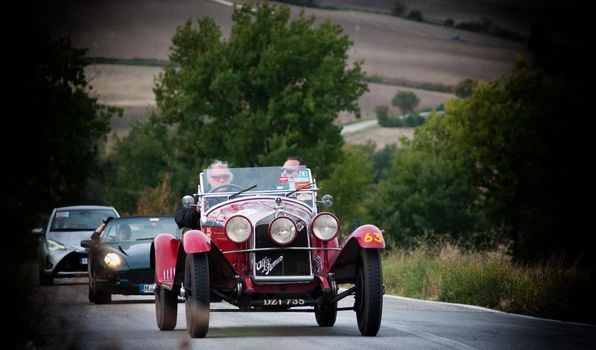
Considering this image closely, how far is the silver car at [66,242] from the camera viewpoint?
25656 millimetres

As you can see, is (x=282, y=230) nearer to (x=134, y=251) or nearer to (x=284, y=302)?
(x=284, y=302)

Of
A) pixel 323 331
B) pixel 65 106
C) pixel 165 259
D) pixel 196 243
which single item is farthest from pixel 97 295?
pixel 65 106

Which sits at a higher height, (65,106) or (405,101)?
(65,106)

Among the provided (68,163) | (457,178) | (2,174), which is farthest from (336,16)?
(2,174)

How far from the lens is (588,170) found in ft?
253

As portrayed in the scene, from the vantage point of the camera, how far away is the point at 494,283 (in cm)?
2022

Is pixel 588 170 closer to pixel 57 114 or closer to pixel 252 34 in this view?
pixel 252 34

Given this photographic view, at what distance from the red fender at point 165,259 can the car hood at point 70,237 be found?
11244 mm

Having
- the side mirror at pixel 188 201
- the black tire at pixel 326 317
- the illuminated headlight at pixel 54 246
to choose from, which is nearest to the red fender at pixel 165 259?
the side mirror at pixel 188 201

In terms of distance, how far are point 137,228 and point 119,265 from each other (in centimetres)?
238

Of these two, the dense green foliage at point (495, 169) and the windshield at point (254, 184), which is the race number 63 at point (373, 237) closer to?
the windshield at point (254, 184)

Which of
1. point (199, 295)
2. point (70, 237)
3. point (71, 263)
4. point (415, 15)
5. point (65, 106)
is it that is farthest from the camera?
point (415, 15)

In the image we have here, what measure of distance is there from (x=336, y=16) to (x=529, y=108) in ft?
130

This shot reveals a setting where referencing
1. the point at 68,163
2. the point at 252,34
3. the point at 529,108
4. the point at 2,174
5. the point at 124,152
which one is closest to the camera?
the point at 2,174
